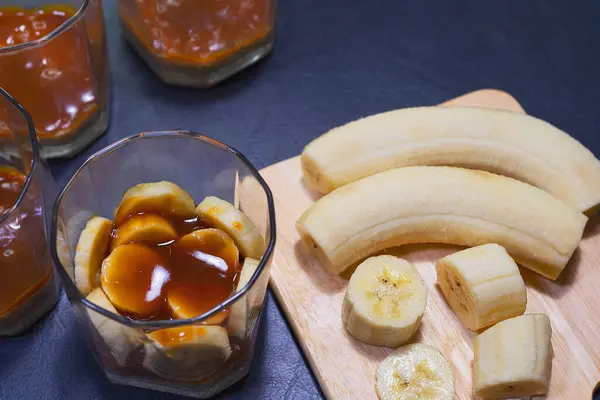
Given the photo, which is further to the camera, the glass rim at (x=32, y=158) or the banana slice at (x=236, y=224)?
the banana slice at (x=236, y=224)

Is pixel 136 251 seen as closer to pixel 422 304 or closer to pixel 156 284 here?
pixel 156 284

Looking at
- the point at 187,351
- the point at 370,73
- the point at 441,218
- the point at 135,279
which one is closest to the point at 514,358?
the point at 441,218

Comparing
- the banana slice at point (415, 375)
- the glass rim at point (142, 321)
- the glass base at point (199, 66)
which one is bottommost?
the banana slice at point (415, 375)

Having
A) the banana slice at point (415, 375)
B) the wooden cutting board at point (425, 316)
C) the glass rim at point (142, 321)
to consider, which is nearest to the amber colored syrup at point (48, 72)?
the glass rim at point (142, 321)

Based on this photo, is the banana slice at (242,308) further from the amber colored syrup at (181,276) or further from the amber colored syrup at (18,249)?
→ the amber colored syrup at (18,249)

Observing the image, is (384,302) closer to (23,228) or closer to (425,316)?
(425,316)

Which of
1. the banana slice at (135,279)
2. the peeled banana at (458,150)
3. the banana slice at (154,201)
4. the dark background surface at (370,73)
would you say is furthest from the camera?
the dark background surface at (370,73)
